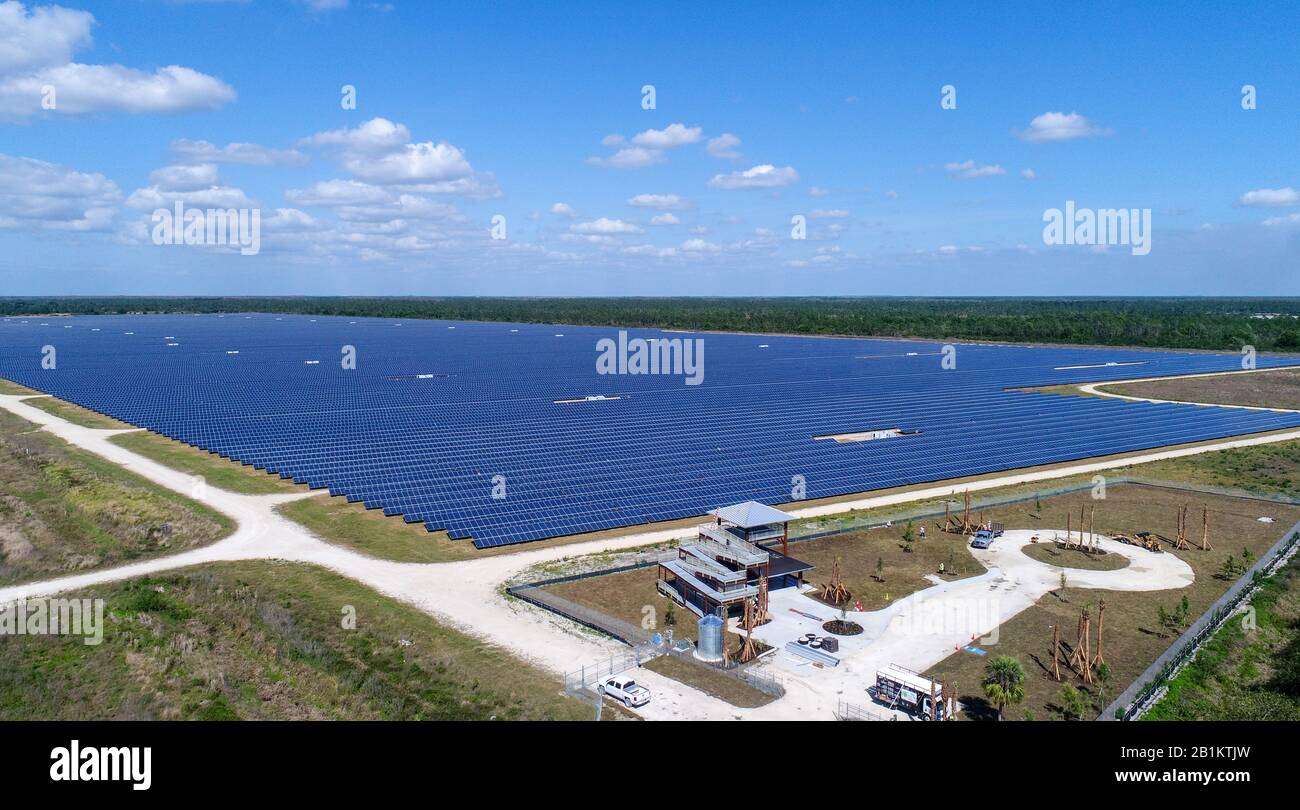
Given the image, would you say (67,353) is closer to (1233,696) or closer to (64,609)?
(64,609)

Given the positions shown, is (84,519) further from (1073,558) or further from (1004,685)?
(1073,558)

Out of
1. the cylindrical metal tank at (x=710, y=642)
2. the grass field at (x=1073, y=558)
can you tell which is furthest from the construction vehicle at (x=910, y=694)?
the grass field at (x=1073, y=558)

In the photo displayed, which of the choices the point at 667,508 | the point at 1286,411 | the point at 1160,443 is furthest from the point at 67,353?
the point at 1286,411

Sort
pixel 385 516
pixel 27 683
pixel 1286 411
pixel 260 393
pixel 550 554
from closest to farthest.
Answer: pixel 27 683, pixel 550 554, pixel 385 516, pixel 1286 411, pixel 260 393

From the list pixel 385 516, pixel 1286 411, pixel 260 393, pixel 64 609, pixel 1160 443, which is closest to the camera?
pixel 64 609

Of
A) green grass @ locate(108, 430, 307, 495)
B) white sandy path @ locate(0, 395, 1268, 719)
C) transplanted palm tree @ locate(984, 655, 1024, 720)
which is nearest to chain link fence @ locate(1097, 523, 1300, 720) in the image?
transplanted palm tree @ locate(984, 655, 1024, 720)

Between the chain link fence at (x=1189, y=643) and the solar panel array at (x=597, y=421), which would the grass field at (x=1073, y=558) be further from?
the solar panel array at (x=597, y=421)

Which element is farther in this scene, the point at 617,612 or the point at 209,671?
the point at 617,612
